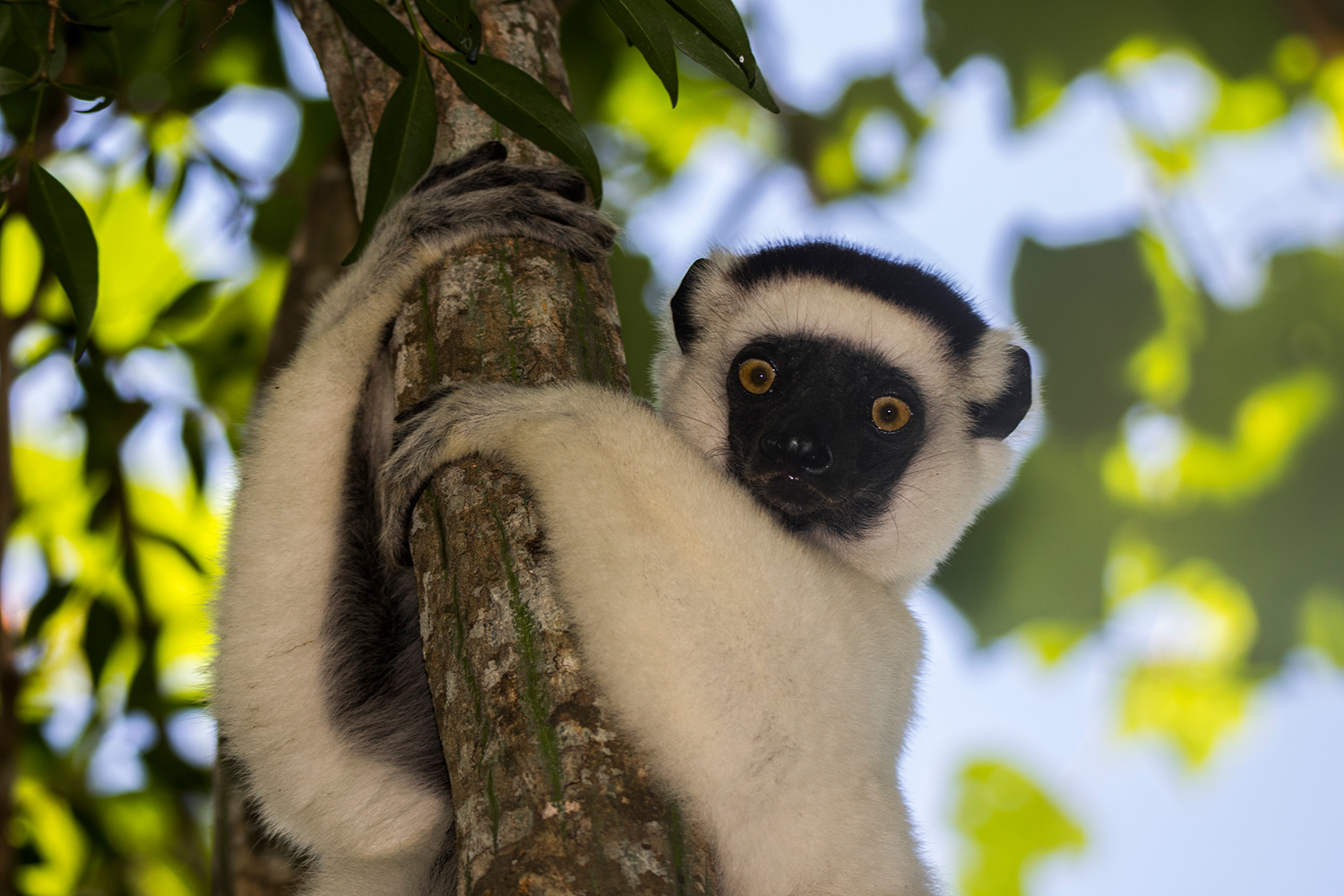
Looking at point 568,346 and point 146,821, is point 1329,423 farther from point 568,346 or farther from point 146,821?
point 146,821

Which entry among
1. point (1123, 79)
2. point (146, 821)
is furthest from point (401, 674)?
point (1123, 79)

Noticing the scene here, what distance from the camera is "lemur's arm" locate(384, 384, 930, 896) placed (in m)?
2.12

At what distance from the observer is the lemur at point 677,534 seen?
2.20 m

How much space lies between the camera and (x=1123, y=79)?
22.2 feet

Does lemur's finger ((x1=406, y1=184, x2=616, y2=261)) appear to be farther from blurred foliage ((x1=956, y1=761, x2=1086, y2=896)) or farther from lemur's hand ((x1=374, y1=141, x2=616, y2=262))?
blurred foliage ((x1=956, y1=761, x2=1086, y2=896))

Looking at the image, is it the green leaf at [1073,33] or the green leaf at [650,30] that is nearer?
the green leaf at [650,30]

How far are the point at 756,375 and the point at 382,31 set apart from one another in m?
1.51

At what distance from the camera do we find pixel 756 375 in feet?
11.1

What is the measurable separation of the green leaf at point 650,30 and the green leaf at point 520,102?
9.5 inches

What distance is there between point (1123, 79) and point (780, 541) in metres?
5.66

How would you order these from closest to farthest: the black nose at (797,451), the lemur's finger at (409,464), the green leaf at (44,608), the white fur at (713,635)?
the white fur at (713,635) → the lemur's finger at (409,464) → the black nose at (797,451) → the green leaf at (44,608)

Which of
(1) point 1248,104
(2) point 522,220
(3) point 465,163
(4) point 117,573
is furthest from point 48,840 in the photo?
(1) point 1248,104

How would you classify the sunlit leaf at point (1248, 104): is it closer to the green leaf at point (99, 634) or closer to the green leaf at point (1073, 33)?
the green leaf at point (1073, 33)

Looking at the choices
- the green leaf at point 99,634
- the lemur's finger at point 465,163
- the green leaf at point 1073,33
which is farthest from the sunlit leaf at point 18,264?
the green leaf at point 1073,33
